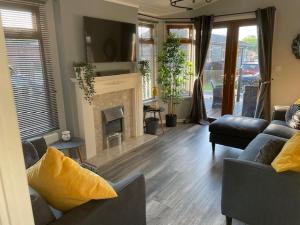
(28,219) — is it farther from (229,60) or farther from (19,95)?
(229,60)

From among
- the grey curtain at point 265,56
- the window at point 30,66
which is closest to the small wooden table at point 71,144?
the window at point 30,66

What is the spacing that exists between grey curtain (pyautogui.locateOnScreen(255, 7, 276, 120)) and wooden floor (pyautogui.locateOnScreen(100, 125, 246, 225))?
3.90 ft

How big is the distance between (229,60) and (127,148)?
283 centimetres

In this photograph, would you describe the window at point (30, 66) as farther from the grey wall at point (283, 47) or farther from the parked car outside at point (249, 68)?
the parked car outside at point (249, 68)

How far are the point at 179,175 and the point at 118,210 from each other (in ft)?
5.59

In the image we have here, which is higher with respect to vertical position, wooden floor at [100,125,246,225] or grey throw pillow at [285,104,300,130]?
grey throw pillow at [285,104,300,130]

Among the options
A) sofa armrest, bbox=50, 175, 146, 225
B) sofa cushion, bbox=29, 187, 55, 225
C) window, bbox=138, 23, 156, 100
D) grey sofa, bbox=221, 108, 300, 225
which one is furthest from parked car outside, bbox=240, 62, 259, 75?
sofa cushion, bbox=29, 187, 55, 225

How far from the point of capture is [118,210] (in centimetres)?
143

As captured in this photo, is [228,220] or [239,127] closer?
[228,220]

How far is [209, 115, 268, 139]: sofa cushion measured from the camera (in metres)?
3.21

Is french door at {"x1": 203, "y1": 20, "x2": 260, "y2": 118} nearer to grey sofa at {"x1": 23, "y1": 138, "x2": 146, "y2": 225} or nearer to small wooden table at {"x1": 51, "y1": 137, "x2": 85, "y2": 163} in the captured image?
small wooden table at {"x1": 51, "y1": 137, "x2": 85, "y2": 163}

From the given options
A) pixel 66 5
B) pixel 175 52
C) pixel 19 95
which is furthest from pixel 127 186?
pixel 175 52

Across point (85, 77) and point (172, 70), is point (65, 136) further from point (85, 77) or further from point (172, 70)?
point (172, 70)

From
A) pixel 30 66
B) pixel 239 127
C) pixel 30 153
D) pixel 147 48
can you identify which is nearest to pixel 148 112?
pixel 147 48
